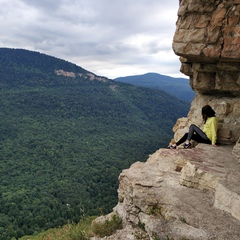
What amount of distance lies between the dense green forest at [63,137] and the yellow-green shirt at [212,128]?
5.40 meters

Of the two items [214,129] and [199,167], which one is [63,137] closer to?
[214,129]

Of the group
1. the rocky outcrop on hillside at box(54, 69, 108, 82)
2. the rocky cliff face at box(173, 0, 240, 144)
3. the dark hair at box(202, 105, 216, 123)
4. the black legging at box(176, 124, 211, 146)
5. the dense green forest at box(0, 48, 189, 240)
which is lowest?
the dense green forest at box(0, 48, 189, 240)

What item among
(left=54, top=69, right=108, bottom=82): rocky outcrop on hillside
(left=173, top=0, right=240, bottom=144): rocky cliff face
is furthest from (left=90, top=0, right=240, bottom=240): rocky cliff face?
(left=54, top=69, right=108, bottom=82): rocky outcrop on hillside

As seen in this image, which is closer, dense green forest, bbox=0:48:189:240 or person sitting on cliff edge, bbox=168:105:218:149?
person sitting on cliff edge, bbox=168:105:218:149

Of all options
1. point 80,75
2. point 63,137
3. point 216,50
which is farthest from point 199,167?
point 80,75

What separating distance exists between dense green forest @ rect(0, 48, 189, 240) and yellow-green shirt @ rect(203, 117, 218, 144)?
5.40 meters

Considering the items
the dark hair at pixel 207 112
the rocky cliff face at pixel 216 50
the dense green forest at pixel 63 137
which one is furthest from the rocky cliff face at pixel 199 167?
the dense green forest at pixel 63 137

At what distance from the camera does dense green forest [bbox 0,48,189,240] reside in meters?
50.5

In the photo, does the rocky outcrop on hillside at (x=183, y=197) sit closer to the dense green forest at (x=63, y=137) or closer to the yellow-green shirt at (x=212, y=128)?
the yellow-green shirt at (x=212, y=128)

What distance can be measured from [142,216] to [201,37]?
281 inches

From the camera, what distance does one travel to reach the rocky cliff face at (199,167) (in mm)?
6023

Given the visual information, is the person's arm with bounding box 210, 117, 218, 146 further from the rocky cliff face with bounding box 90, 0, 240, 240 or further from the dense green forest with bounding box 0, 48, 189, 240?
the dense green forest with bounding box 0, 48, 189, 240

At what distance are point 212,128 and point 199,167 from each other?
321cm

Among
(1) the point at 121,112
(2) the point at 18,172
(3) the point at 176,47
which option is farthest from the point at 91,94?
(3) the point at 176,47
